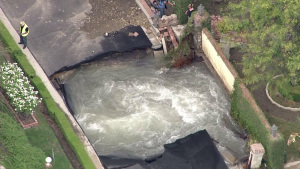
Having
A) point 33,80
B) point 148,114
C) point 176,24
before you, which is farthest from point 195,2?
point 33,80

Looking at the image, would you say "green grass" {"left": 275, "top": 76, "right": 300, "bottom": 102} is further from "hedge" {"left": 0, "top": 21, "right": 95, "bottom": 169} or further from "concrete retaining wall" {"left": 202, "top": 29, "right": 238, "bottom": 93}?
"hedge" {"left": 0, "top": 21, "right": 95, "bottom": 169}

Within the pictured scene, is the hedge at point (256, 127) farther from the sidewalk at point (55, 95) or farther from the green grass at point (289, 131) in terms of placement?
the sidewalk at point (55, 95)

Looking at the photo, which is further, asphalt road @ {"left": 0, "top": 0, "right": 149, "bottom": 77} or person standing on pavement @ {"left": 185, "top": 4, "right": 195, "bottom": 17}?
person standing on pavement @ {"left": 185, "top": 4, "right": 195, "bottom": 17}

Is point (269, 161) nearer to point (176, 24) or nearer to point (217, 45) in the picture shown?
point (217, 45)

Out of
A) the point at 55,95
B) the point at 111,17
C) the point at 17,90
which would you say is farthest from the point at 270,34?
the point at 17,90

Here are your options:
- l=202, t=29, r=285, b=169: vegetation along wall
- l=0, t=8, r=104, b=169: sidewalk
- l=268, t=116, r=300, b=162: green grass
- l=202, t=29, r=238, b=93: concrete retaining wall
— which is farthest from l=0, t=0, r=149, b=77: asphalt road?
l=268, t=116, r=300, b=162: green grass

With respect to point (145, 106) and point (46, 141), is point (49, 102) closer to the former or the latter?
point (46, 141)
